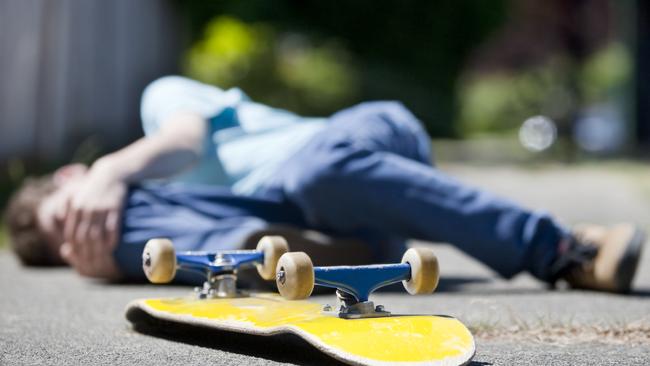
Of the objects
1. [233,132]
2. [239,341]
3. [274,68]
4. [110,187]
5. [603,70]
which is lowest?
[239,341]

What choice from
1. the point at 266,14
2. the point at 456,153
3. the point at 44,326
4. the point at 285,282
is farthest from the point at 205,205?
the point at 266,14

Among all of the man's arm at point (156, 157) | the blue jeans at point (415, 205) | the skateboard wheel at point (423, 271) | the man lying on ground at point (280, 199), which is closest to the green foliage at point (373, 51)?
the man lying on ground at point (280, 199)

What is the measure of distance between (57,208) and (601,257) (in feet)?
5.12

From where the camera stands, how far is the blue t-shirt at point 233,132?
134 inches

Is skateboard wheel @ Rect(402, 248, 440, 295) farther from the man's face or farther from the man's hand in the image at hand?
the man's face

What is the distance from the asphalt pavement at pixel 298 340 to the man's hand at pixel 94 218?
107 mm

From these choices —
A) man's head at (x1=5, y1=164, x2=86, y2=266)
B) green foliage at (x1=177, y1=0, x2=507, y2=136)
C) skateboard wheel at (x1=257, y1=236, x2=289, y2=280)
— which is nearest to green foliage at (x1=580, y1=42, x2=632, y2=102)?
green foliage at (x1=177, y1=0, x2=507, y2=136)

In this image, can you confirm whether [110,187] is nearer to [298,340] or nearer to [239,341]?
[239,341]

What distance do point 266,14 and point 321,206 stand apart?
13276 mm

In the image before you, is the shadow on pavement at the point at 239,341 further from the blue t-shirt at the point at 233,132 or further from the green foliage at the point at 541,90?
the green foliage at the point at 541,90

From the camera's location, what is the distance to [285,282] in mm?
1974

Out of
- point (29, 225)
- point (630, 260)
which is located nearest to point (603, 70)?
point (29, 225)

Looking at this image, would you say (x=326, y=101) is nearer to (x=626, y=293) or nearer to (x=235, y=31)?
(x=235, y=31)

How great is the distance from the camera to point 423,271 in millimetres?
2074
